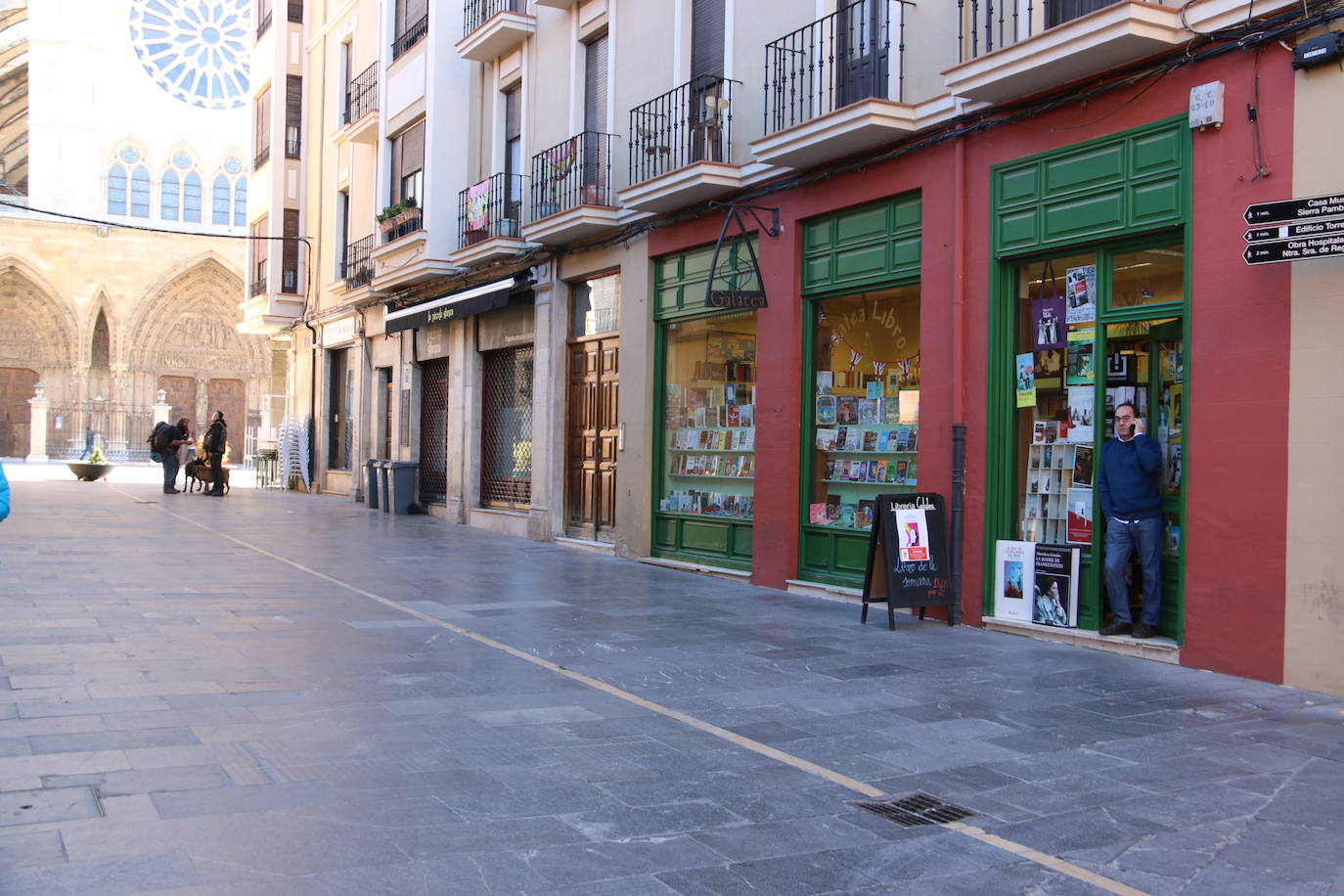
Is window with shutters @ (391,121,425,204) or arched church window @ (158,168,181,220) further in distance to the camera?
arched church window @ (158,168,181,220)

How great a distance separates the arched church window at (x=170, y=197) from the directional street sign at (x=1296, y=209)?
166ft

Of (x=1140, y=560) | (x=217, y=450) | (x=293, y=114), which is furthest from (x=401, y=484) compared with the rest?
(x=1140, y=560)

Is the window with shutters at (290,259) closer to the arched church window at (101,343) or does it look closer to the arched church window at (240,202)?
the arched church window at (240,202)

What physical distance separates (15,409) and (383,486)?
34261 millimetres

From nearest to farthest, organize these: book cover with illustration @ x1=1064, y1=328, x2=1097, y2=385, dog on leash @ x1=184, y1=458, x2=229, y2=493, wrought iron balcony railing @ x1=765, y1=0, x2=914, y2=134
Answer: book cover with illustration @ x1=1064, y1=328, x2=1097, y2=385
wrought iron balcony railing @ x1=765, y1=0, x2=914, y2=134
dog on leash @ x1=184, y1=458, x2=229, y2=493

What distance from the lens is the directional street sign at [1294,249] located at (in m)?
6.75

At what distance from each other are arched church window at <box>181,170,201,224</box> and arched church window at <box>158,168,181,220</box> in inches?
9.3

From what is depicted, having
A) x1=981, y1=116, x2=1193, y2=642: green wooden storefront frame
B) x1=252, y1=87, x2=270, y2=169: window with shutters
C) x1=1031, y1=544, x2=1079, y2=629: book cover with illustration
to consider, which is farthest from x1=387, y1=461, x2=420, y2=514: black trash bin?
x1=1031, y1=544, x2=1079, y2=629: book cover with illustration

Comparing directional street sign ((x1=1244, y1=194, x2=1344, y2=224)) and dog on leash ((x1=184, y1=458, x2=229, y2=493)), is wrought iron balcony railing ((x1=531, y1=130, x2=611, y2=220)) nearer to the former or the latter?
directional street sign ((x1=1244, y1=194, x2=1344, y2=224))

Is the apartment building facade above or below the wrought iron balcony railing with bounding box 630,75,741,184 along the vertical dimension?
below

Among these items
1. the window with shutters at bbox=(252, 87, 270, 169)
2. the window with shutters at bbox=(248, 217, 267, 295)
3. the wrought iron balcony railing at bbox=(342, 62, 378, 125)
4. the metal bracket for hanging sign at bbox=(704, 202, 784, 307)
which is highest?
the window with shutters at bbox=(252, 87, 270, 169)

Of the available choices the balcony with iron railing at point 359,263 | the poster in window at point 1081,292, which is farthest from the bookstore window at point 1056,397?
the balcony with iron railing at point 359,263

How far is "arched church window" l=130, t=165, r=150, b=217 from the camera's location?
49281 mm

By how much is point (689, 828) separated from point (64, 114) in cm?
5212
